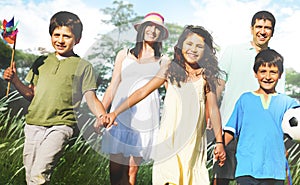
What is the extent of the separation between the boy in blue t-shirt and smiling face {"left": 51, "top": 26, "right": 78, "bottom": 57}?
1.08 m

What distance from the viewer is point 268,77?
122 inches

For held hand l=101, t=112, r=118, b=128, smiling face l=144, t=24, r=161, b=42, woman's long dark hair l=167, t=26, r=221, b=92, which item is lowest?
held hand l=101, t=112, r=118, b=128

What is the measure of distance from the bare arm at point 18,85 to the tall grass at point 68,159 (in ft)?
1.02

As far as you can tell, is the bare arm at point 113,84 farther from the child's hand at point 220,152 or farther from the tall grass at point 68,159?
the child's hand at point 220,152

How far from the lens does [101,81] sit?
3.29m

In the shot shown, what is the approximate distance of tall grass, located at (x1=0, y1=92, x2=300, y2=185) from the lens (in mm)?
3383

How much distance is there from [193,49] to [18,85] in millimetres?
1119

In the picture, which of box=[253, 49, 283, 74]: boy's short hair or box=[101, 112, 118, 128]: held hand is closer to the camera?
box=[101, 112, 118, 128]: held hand

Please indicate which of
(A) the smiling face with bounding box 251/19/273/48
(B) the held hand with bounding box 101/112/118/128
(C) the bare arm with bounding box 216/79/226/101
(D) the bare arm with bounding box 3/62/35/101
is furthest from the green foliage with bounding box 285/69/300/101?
(D) the bare arm with bounding box 3/62/35/101

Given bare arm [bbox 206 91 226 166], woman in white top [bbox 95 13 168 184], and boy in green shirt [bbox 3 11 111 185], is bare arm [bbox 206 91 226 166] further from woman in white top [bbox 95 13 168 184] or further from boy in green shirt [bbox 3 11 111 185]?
boy in green shirt [bbox 3 11 111 185]

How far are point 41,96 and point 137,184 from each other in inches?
36.6

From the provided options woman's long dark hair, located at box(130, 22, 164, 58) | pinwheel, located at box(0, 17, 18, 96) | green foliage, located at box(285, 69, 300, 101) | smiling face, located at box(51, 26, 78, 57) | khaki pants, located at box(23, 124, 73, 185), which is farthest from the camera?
green foliage, located at box(285, 69, 300, 101)

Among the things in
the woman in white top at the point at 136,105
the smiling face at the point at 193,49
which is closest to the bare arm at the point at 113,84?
the woman in white top at the point at 136,105

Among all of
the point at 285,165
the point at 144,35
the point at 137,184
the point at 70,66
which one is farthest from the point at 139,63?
the point at 285,165
